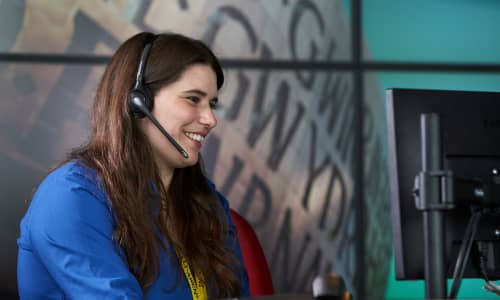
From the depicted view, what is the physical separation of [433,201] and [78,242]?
0.72 metres

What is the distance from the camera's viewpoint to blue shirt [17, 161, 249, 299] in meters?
1.38

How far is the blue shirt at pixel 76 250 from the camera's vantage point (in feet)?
4.53

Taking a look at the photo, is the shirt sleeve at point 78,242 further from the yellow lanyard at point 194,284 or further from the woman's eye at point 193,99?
the woman's eye at point 193,99

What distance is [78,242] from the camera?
141 cm

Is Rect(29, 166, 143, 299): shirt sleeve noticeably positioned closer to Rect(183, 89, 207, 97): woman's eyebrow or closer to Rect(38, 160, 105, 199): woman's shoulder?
Rect(38, 160, 105, 199): woman's shoulder

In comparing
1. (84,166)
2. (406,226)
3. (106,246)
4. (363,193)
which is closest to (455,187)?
(406,226)

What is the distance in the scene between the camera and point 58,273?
1420 mm

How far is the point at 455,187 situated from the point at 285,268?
8.17 ft

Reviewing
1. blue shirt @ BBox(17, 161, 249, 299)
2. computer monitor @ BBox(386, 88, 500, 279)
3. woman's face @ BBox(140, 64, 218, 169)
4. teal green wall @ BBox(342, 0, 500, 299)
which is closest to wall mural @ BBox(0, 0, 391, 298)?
teal green wall @ BBox(342, 0, 500, 299)

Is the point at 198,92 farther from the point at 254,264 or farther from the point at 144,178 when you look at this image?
the point at 254,264

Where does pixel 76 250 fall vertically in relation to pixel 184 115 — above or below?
below

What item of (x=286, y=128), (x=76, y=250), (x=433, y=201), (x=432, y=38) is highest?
(x=432, y=38)

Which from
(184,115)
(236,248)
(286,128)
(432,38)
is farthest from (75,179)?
(432,38)

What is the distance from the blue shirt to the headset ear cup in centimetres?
16
